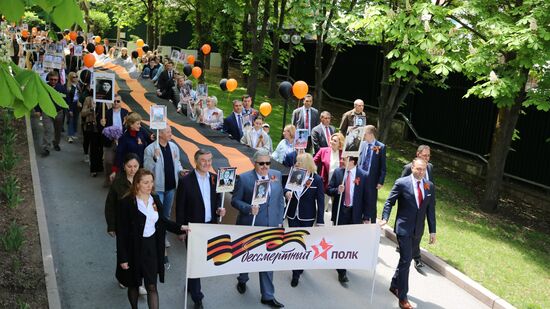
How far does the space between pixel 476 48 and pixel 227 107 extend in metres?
11.1

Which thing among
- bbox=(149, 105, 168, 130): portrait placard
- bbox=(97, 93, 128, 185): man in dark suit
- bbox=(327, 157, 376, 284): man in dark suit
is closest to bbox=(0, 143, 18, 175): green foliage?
bbox=(97, 93, 128, 185): man in dark suit

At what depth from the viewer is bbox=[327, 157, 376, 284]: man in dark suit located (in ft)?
25.1

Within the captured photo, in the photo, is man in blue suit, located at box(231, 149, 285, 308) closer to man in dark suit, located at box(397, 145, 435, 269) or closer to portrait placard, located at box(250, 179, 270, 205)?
portrait placard, located at box(250, 179, 270, 205)

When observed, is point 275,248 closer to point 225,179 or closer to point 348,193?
point 225,179

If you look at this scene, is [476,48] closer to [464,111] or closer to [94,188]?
[464,111]

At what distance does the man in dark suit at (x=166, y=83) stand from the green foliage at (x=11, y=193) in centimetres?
564

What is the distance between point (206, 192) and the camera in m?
6.60

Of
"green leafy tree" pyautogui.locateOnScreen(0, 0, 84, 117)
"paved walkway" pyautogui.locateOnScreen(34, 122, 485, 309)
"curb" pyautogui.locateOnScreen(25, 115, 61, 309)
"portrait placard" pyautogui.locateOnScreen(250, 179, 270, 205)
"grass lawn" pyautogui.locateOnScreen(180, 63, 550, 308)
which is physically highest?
"green leafy tree" pyautogui.locateOnScreen(0, 0, 84, 117)

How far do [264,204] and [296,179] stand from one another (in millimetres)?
593

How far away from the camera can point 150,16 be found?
28.7 meters

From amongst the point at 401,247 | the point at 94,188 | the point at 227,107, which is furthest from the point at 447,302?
the point at 227,107

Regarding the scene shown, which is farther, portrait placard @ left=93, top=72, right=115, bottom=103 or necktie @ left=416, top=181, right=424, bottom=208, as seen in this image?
portrait placard @ left=93, top=72, right=115, bottom=103

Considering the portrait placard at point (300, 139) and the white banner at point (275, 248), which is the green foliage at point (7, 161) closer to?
the portrait placard at point (300, 139)

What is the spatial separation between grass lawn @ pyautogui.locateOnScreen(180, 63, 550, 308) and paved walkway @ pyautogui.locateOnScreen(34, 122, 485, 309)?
696 mm
